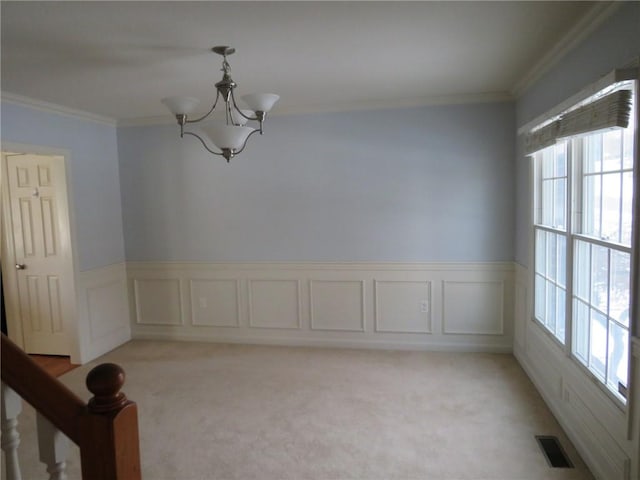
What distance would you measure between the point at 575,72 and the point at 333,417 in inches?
107

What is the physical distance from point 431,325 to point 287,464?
2.30 meters

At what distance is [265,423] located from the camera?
9.85ft

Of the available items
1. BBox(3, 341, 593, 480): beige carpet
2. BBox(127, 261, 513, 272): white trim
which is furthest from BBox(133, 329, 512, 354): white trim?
BBox(127, 261, 513, 272): white trim

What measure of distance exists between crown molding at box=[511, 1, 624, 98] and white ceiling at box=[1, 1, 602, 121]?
0.03 m

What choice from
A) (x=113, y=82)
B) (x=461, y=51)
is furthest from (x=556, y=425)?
(x=113, y=82)

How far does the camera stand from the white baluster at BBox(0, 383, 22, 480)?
3.17 ft

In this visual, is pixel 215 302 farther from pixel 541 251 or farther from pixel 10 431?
pixel 10 431

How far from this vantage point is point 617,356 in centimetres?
220

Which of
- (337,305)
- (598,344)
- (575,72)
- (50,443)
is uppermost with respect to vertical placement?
(575,72)

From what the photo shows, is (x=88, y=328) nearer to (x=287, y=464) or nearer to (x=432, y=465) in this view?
(x=287, y=464)

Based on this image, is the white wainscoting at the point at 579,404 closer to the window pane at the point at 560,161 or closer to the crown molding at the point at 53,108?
the window pane at the point at 560,161

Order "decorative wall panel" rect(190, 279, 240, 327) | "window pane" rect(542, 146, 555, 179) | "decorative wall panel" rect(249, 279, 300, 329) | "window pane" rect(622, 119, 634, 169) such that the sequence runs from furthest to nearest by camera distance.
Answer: "decorative wall panel" rect(190, 279, 240, 327) → "decorative wall panel" rect(249, 279, 300, 329) → "window pane" rect(542, 146, 555, 179) → "window pane" rect(622, 119, 634, 169)

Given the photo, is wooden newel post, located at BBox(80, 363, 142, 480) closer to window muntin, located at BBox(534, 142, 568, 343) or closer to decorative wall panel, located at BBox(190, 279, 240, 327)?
window muntin, located at BBox(534, 142, 568, 343)

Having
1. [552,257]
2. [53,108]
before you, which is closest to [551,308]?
[552,257]
